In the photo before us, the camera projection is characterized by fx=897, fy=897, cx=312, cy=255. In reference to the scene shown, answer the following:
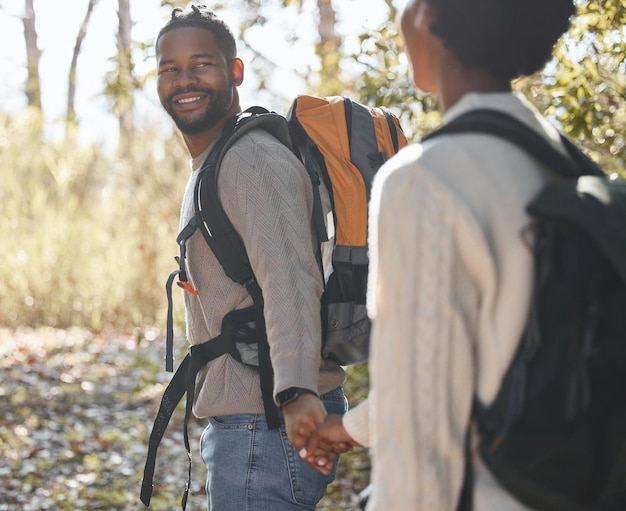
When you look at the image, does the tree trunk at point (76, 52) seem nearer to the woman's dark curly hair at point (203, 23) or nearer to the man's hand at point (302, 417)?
the woman's dark curly hair at point (203, 23)

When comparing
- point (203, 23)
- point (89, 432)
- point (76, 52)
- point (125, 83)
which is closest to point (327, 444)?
point (203, 23)

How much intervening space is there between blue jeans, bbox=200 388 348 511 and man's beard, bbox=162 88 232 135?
0.86 metres

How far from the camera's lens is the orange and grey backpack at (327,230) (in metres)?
2.33

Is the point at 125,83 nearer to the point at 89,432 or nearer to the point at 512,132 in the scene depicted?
the point at 89,432

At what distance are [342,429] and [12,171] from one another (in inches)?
409

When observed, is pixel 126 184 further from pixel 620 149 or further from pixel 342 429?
pixel 342 429

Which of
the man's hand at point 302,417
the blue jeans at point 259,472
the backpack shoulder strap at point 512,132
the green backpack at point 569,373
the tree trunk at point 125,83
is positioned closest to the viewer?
the green backpack at point 569,373

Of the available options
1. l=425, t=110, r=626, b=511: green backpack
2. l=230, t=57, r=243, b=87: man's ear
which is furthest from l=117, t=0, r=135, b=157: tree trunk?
l=425, t=110, r=626, b=511: green backpack

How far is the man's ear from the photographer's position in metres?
2.74

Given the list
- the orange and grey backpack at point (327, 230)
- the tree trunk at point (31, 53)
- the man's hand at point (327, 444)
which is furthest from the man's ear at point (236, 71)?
the tree trunk at point (31, 53)

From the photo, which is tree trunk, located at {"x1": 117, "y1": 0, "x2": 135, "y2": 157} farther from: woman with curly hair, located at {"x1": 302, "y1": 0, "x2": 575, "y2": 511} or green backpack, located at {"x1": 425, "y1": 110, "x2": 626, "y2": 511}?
green backpack, located at {"x1": 425, "y1": 110, "x2": 626, "y2": 511}

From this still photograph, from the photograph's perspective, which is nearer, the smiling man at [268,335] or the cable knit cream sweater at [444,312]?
the cable knit cream sweater at [444,312]

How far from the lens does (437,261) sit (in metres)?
1.34

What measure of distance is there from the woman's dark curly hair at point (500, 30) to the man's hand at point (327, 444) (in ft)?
2.81
